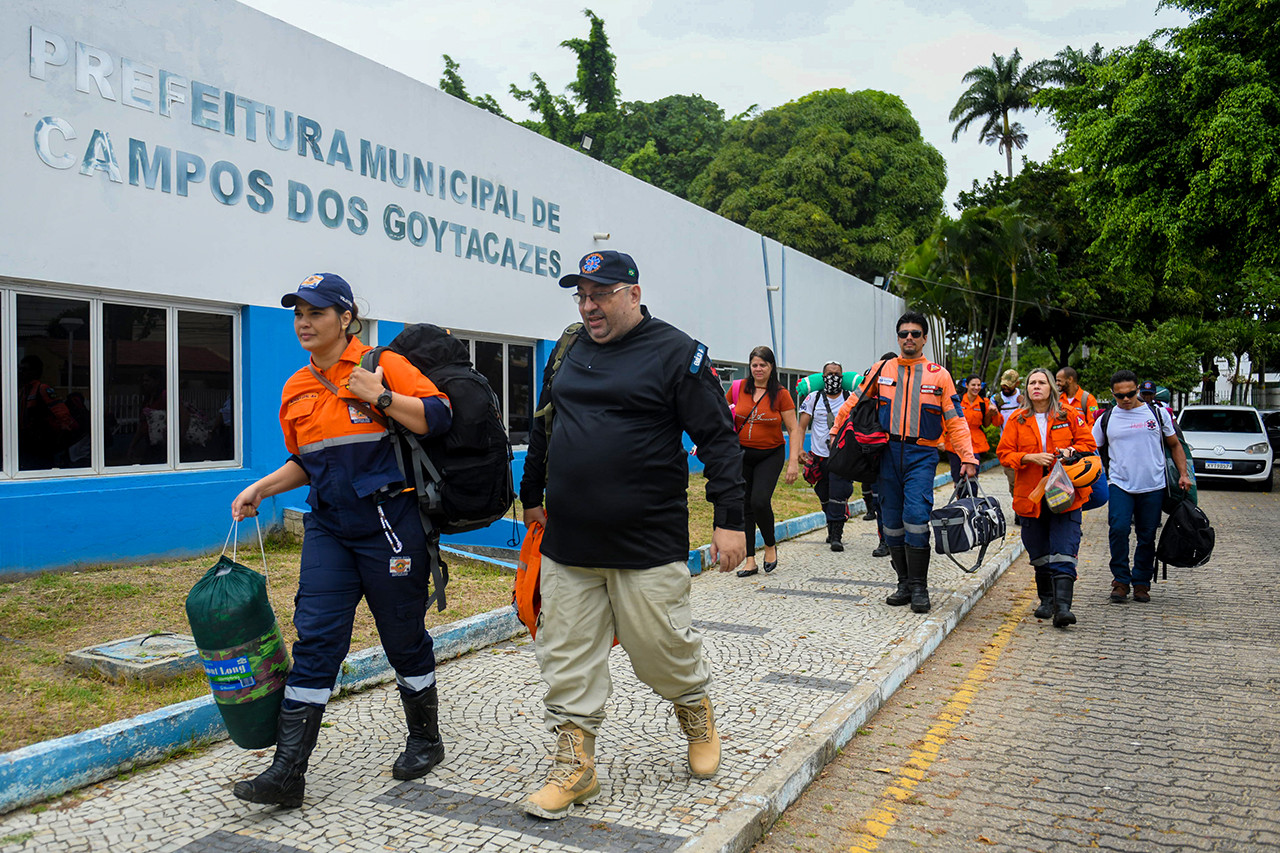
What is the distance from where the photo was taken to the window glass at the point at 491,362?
11.8m

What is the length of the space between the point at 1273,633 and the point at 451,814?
19.4ft

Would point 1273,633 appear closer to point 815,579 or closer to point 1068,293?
point 815,579

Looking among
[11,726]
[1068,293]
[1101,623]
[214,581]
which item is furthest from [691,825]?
[1068,293]

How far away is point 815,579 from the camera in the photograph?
805 cm

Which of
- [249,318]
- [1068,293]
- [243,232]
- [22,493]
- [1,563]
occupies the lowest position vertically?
[1,563]

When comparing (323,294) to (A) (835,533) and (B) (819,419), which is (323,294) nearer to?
(A) (835,533)

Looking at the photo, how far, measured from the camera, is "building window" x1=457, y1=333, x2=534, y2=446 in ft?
39.3

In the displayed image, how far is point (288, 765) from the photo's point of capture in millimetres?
3340

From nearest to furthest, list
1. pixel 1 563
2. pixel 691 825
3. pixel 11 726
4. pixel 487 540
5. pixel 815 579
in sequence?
pixel 691 825 → pixel 11 726 → pixel 1 563 → pixel 815 579 → pixel 487 540

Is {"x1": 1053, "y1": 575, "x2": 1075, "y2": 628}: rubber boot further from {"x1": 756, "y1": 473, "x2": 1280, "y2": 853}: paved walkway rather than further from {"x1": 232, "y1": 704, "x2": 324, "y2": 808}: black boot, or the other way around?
{"x1": 232, "y1": 704, "x2": 324, "y2": 808}: black boot

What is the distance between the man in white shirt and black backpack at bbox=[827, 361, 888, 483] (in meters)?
2.00

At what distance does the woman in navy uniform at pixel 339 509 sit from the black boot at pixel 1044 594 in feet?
16.3

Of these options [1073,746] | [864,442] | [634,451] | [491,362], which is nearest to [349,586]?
[634,451]

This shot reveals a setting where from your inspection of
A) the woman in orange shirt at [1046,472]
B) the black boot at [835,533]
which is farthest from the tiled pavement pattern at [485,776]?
the black boot at [835,533]
